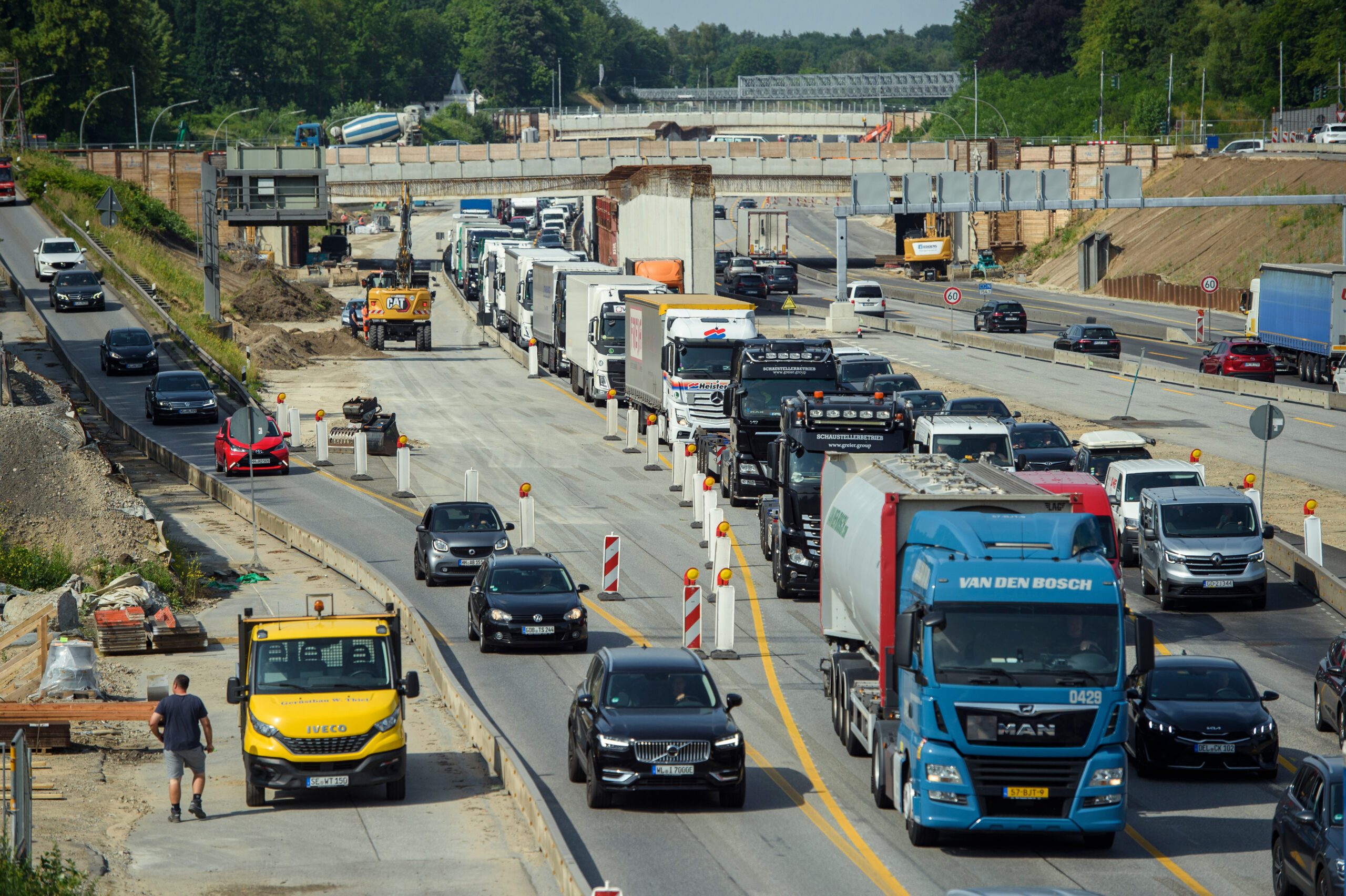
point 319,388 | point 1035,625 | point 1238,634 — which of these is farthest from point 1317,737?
point 319,388

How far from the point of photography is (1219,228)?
93000 mm

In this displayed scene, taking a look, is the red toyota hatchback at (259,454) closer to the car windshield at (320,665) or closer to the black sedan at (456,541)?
Result: the black sedan at (456,541)

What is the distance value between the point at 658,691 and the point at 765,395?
1749cm

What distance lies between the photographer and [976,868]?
1474 centimetres

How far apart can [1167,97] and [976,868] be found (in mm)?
123999

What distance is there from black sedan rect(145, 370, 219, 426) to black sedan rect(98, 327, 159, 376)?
6.35 metres

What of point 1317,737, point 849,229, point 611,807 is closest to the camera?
point 611,807

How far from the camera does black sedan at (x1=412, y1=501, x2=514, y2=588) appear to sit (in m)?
29.2

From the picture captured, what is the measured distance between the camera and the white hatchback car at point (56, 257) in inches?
2847

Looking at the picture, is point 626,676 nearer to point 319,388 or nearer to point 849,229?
point 319,388

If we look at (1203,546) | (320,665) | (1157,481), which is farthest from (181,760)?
(1157,481)

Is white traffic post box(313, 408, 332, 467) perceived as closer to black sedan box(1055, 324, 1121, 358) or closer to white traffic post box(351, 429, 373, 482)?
white traffic post box(351, 429, 373, 482)

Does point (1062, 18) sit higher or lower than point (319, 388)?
higher

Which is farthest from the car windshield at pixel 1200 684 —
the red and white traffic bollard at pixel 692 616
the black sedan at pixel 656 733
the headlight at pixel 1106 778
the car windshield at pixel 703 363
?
the car windshield at pixel 703 363
